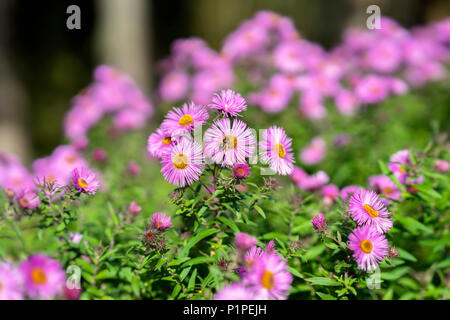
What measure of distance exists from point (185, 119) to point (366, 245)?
2.46 ft

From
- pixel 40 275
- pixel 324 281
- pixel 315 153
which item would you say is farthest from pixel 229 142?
pixel 315 153

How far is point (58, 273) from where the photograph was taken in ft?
4.77

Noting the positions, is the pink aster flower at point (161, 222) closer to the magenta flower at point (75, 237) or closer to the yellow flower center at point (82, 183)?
the yellow flower center at point (82, 183)

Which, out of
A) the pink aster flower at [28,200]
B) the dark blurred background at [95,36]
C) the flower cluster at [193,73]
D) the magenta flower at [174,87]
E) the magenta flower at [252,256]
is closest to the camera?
the magenta flower at [252,256]

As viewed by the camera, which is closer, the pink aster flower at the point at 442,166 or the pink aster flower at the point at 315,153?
the pink aster flower at the point at 442,166

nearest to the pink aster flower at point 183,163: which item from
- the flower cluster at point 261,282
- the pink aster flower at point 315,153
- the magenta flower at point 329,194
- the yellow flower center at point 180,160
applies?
the yellow flower center at point 180,160

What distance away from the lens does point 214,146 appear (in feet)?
4.82

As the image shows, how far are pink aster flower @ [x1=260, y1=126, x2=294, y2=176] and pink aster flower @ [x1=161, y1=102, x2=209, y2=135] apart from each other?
234 millimetres

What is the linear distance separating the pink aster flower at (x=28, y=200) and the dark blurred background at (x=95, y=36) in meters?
4.19

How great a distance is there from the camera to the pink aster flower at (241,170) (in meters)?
1.48

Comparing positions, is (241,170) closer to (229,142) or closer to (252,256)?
(229,142)

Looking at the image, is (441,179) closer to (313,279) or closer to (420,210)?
(420,210)
